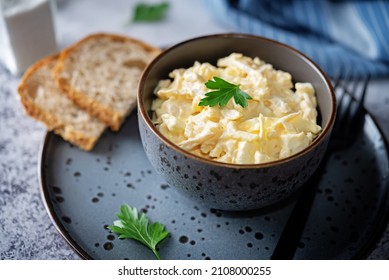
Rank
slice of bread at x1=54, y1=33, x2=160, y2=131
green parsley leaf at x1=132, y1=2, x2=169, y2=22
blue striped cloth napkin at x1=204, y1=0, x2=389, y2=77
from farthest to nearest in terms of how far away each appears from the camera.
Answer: green parsley leaf at x1=132, y1=2, x2=169, y2=22
blue striped cloth napkin at x1=204, y1=0, x2=389, y2=77
slice of bread at x1=54, y1=33, x2=160, y2=131

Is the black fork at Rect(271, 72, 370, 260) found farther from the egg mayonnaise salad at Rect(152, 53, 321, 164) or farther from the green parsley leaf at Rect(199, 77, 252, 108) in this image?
the green parsley leaf at Rect(199, 77, 252, 108)

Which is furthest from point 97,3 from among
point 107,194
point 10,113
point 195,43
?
point 107,194

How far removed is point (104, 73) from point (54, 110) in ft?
1.02

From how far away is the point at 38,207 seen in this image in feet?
6.53

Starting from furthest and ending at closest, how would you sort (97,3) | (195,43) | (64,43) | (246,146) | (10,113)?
1. (97,3)
2. (64,43)
3. (10,113)
4. (195,43)
5. (246,146)

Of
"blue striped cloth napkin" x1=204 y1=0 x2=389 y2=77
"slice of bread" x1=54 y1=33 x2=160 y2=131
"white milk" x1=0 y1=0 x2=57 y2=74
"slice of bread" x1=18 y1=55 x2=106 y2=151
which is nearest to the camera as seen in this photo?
"slice of bread" x1=18 y1=55 x2=106 y2=151

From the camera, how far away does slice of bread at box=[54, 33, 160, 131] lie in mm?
2270

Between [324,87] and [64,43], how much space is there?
5.02 ft

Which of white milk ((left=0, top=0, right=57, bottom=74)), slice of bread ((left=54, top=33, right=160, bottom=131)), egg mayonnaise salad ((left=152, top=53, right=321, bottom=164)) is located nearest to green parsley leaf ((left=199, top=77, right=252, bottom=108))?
egg mayonnaise salad ((left=152, top=53, right=321, bottom=164))

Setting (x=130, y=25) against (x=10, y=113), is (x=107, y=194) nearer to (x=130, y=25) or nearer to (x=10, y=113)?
(x=10, y=113)

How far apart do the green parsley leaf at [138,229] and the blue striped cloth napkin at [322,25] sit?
4.39 feet

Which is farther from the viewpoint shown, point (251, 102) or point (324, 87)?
point (324, 87)

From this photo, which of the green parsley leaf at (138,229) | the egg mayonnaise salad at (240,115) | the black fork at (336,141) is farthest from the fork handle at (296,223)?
the green parsley leaf at (138,229)

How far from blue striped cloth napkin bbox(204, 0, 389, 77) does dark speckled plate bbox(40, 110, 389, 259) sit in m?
0.63
